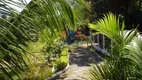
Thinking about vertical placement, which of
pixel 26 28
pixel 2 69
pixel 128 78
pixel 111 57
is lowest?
pixel 128 78

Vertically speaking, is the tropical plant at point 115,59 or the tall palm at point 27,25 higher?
the tall palm at point 27,25

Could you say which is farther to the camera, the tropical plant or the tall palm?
the tropical plant

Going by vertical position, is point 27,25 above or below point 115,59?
above

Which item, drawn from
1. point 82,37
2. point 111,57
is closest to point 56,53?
point 82,37

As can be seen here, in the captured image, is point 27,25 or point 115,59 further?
point 115,59

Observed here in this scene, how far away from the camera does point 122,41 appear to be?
5605mm

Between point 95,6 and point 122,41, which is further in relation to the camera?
point 95,6

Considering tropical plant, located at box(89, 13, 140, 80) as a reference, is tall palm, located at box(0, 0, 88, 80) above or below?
above

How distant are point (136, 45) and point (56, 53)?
56.8 ft

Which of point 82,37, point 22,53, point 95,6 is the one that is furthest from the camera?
point 82,37

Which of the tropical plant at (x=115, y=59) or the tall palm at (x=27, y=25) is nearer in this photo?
the tall palm at (x=27, y=25)

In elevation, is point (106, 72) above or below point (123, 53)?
below

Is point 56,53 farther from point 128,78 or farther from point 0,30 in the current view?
point 0,30

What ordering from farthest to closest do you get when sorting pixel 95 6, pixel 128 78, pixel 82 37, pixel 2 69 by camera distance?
pixel 82 37 < pixel 95 6 < pixel 128 78 < pixel 2 69
